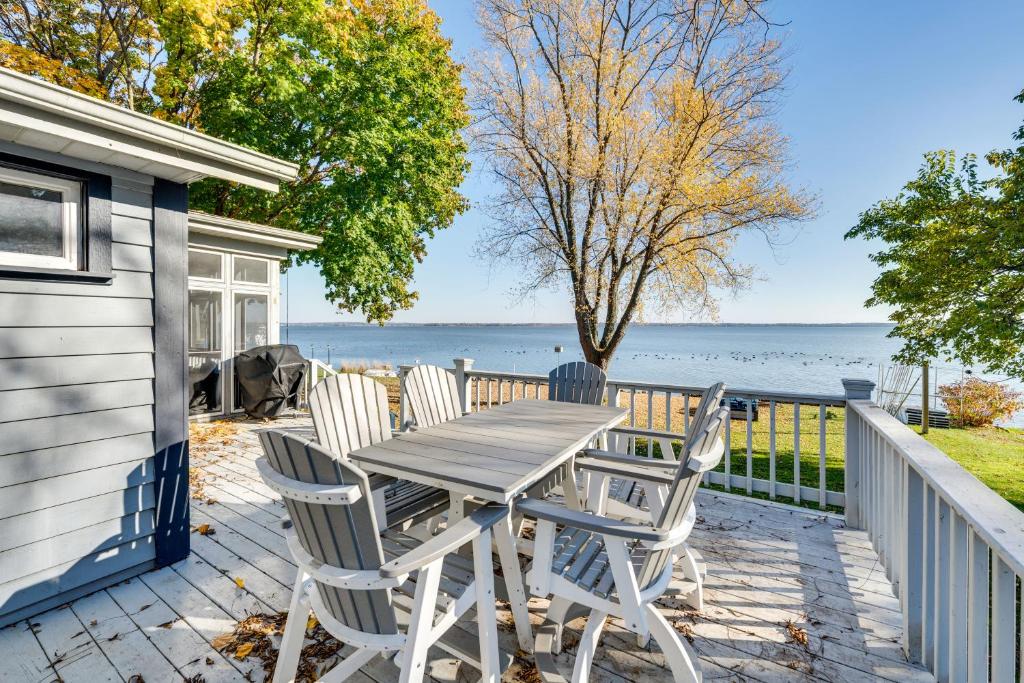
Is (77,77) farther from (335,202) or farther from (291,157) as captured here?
(335,202)

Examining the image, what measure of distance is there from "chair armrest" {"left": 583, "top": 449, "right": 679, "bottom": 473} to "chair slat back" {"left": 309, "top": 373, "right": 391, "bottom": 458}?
128 centimetres

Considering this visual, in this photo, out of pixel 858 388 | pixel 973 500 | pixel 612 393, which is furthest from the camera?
pixel 612 393

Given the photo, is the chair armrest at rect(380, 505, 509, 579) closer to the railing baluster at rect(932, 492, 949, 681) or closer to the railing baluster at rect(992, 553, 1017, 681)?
the railing baluster at rect(992, 553, 1017, 681)

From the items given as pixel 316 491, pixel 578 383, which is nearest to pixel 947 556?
pixel 316 491

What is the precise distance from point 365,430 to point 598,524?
1.68m

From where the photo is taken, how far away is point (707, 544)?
117 inches

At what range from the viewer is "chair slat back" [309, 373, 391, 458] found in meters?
2.49

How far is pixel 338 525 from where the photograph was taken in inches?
53.2

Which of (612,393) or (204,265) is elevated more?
(204,265)

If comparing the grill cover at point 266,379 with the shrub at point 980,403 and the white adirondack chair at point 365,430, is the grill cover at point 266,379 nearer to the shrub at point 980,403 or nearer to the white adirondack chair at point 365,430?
the white adirondack chair at point 365,430

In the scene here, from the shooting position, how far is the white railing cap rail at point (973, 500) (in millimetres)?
1024

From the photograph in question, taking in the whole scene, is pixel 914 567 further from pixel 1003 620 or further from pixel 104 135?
pixel 104 135

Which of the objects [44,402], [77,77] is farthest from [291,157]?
[44,402]

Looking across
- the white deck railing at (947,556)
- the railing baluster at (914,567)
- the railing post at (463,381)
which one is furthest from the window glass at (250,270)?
the railing baluster at (914,567)
